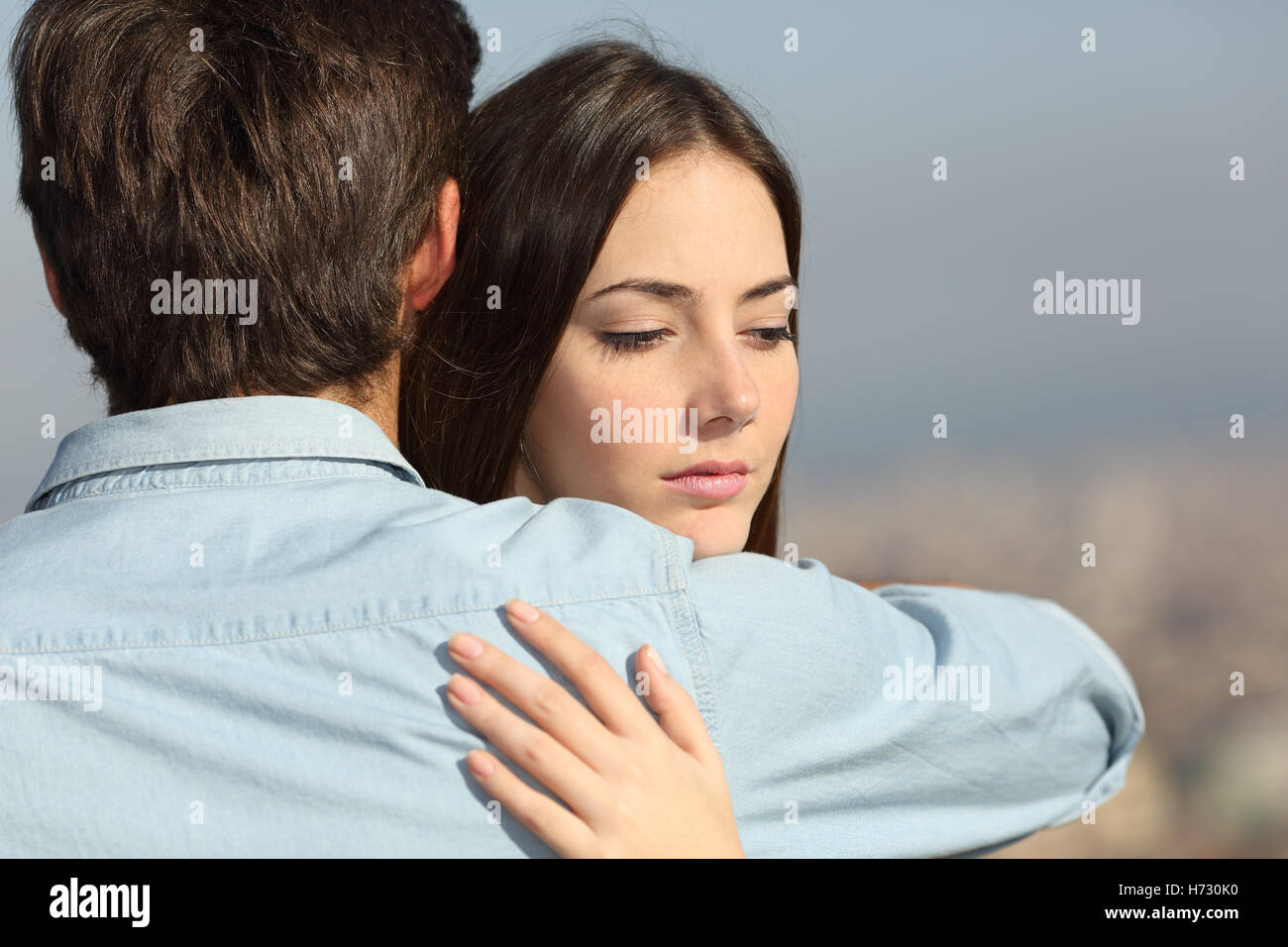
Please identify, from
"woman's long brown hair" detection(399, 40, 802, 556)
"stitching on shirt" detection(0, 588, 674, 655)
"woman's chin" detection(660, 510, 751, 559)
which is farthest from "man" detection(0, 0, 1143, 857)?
"woman's chin" detection(660, 510, 751, 559)

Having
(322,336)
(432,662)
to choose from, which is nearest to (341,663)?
(432,662)

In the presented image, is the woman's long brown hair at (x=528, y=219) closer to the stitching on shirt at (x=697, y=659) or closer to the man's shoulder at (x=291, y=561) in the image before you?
the man's shoulder at (x=291, y=561)

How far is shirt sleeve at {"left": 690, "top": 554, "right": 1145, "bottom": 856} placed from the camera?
153cm

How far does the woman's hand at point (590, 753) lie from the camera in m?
1.37

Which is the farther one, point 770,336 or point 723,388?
point 770,336

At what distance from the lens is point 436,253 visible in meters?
2.01

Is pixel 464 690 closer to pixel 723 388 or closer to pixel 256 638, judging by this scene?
pixel 256 638

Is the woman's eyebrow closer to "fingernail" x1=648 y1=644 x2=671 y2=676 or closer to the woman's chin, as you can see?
the woman's chin

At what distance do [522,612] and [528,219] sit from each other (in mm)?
1187

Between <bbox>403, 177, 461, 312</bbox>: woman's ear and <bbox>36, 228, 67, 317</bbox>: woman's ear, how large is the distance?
21.6 inches

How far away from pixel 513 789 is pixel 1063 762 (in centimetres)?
118

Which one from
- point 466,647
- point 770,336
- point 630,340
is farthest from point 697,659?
point 770,336

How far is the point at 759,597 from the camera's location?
158 centimetres
